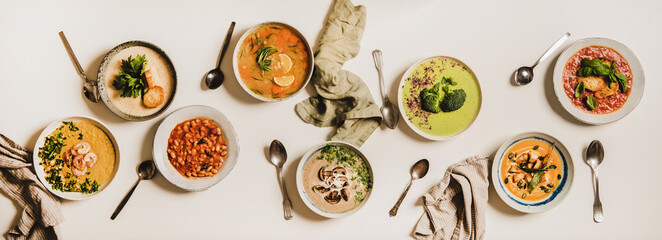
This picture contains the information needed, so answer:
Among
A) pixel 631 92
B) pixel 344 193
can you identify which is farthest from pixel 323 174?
pixel 631 92

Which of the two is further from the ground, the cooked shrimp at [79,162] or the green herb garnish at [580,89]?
the green herb garnish at [580,89]

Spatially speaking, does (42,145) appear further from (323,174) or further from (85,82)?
(323,174)

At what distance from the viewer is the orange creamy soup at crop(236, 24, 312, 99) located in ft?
8.70

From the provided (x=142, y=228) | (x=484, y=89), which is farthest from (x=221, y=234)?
(x=484, y=89)

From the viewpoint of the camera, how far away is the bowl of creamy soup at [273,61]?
8.67 feet

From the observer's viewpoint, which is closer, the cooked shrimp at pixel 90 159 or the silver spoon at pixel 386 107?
the cooked shrimp at pixel 90 159

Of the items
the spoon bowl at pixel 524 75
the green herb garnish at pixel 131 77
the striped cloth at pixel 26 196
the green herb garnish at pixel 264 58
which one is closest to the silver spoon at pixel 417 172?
the spoon bowl at pixel 524 75

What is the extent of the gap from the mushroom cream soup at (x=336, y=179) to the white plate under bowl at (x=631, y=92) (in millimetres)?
1501

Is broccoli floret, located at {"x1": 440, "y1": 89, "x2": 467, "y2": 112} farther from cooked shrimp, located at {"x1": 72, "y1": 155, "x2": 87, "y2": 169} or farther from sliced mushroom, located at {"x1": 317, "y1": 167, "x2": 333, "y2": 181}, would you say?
cooked shrimp, located at {"x1": 72, "y1": 155, "x2": 87, "y2": 169}

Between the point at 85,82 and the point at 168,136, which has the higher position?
the point at 85,82

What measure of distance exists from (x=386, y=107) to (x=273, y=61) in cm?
85

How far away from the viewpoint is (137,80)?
8.36 feet

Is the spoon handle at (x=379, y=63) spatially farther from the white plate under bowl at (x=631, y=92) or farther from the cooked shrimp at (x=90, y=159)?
the cooked shrimp at (x=90, y=159)

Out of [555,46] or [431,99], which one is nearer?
[431,99]
